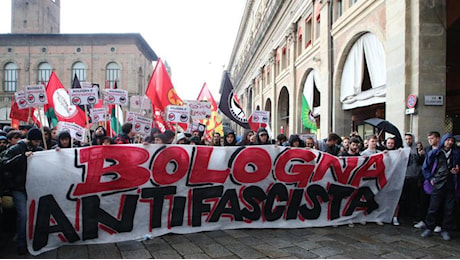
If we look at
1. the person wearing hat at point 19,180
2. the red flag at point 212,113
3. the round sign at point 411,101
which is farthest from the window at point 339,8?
the person wearing hat at point 19,180

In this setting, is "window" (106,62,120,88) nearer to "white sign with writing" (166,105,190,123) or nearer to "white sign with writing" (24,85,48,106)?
"white sign with writing" (24,85,48,106)

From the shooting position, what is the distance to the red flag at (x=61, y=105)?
30.0 feet

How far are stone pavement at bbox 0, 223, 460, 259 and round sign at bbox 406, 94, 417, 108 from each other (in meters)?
4.09

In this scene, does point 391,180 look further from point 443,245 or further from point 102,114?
point 102,114

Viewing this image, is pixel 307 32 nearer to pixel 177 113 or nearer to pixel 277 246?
pixel 177 113

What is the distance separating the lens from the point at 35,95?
7031 millimetres

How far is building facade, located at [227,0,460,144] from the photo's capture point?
331 inches

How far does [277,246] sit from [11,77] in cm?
4780

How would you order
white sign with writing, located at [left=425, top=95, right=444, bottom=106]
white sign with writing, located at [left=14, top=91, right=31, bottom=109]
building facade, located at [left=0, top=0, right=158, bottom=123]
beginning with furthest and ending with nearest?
building facade, located at [left=0, top=0, right=158, bottom=123]
white sign with writing, located at [left=425, top=95, right=444, bottom=106]
white sign with writing, located at [left=14, top=91, right=31, bottom=109]

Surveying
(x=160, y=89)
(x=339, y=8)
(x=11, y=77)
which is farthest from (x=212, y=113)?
(x=11, y=77)

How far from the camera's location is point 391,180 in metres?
5.71

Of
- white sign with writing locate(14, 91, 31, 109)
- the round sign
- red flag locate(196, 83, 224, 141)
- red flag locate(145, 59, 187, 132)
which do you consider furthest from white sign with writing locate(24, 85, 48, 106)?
the round sign

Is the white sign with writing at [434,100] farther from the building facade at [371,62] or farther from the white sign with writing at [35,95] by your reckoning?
the white sign with writing at [35,95]

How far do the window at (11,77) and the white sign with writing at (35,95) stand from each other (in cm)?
4149
